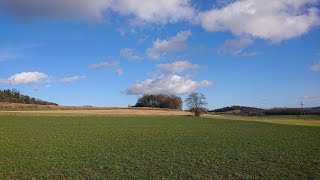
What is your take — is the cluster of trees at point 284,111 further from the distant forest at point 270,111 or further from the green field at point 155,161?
the green field at point 155,161

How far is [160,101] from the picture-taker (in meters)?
168

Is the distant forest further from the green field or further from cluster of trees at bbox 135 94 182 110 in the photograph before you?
the green field

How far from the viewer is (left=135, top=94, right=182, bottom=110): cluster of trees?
16300cm

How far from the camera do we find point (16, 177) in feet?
60.4

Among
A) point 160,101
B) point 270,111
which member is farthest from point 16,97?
point 270,111

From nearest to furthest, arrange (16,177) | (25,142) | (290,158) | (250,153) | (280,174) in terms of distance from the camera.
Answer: (16,177)
(280,174)
(290,158)
(250,153)
(25,142)

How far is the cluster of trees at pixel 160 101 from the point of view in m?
163

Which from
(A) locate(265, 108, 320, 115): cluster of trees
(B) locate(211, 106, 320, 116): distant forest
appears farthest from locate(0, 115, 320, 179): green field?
(A) locate(265, 108, 320, 115): cluster of trees

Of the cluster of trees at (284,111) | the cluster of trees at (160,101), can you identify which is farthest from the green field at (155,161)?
the cluster of trees at (284,111)

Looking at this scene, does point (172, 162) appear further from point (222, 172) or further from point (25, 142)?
point (25, 142)

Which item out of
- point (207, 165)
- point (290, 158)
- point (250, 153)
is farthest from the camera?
point (250, 153)

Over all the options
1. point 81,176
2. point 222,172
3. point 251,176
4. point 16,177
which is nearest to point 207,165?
point 222,172

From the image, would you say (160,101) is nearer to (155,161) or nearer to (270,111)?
(270,111)

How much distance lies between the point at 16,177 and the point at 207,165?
34.0ft
